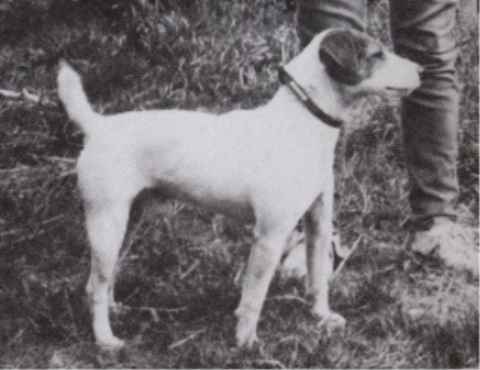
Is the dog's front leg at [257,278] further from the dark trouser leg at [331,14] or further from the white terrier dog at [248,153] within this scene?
the dark trouser leg at [331,14]

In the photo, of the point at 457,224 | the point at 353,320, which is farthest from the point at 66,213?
the point at 457,224

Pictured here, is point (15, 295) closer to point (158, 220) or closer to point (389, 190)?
point (158, 220)

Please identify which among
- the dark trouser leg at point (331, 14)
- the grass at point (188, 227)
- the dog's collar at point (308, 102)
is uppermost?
the dark trouser leg at point (331, 14)

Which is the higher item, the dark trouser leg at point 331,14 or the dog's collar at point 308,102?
the dark trouser leg at point 331,14

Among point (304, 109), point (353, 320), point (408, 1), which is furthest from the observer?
point (408, 1)

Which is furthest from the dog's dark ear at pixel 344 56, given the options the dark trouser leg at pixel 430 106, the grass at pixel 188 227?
the grass at pixel 188 227

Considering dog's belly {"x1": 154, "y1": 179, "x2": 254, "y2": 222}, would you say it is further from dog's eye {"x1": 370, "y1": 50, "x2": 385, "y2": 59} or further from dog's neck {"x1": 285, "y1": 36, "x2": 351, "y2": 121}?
dog's eye {"x1": 370, "y1": 50, "x2": 385, "y2": 59}
